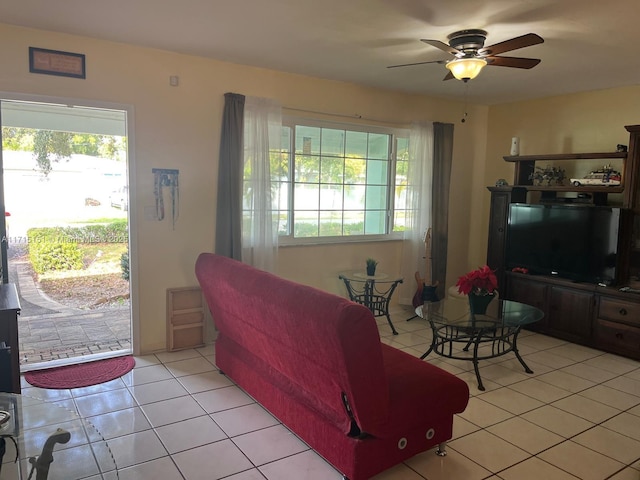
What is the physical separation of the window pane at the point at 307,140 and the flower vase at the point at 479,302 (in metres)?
2.17

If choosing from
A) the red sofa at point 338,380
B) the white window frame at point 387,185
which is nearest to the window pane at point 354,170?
the white window frame at point 387,185

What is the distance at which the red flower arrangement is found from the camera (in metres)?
3.63

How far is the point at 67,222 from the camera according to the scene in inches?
228

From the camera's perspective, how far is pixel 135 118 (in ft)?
12.6

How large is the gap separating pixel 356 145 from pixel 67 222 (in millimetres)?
3658

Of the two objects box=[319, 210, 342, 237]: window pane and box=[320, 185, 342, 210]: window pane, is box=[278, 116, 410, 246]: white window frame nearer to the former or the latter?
box=[319, 210, 342, 237]: window pane

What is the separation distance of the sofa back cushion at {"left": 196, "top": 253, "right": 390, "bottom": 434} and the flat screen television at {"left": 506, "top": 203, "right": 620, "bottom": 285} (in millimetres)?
3290

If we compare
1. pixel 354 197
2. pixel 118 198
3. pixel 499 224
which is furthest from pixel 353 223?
pixel 118 198

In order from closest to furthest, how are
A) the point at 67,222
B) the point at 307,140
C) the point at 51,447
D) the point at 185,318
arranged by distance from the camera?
the point at 51,447
the point at 185,318
the point at 307,140
the point at 67,222

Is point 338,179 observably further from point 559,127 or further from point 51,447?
point 51,447

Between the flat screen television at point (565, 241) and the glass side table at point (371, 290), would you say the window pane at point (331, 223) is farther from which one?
the flat screen television at point (565, 241)

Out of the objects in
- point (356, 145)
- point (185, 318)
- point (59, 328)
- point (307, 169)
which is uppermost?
point (356, 145)

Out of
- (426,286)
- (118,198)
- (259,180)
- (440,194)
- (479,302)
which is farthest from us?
(118,198)

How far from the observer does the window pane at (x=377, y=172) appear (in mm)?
5289
